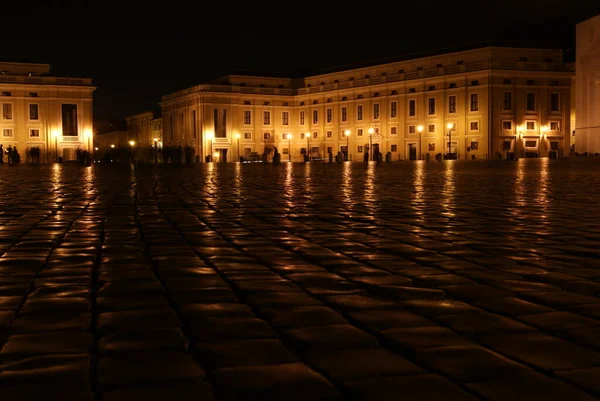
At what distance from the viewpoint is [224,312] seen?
3273mm

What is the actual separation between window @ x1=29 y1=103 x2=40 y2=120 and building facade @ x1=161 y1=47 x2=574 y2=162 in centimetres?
1890

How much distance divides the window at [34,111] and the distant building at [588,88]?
170 ft

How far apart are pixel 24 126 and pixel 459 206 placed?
237ft

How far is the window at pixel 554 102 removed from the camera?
73000mm

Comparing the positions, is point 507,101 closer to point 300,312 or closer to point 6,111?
point 6,111

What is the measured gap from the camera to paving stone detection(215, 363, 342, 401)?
6.97ft

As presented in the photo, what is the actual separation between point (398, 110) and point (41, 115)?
37.4 metres

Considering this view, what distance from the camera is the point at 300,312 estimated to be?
3.26 meters

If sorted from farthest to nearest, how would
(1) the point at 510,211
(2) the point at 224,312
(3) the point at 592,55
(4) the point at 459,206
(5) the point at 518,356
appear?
1. (3) the point at 592,55
2. (4) the point at 459,206
3. (1) the point at 510,211
4. (2) the point at 224,312
5. (5) the point at 518,356

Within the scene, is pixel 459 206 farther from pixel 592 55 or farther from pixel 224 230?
pixel 592 55

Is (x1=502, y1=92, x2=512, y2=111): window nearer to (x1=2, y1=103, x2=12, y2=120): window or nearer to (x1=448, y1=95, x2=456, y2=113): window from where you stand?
(x1=448, y1=95, x2=456, y2=113): window

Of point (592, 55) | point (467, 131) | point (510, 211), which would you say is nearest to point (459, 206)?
point (510, 211)

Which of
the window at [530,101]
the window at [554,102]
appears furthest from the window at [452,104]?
the window at [554,102]

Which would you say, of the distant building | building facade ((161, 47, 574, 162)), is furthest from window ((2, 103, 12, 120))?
the distant building
